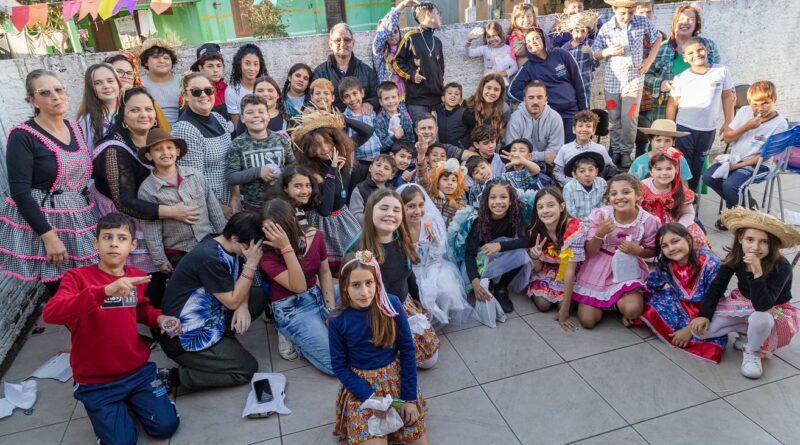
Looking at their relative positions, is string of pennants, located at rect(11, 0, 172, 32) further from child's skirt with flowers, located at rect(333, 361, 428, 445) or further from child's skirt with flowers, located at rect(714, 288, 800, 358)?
child's skirt with flowers, located at rect(714, 288, 800, 358)

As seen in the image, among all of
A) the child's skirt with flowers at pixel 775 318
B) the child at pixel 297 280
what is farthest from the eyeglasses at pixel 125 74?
the child's skirt with flowers at pixel 775 318

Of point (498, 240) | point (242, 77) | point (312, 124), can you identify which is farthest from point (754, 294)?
point (242, 77)

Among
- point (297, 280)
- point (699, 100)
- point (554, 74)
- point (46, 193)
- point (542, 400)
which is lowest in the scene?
point (542, 400)

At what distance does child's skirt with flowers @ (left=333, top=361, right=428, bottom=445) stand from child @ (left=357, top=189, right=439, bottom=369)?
0.55 metres

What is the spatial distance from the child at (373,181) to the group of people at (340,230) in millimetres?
18

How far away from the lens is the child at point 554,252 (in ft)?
12.1

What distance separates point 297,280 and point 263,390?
26.8 inches

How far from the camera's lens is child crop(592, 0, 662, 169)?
18.8ft

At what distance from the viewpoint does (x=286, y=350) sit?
3.55m

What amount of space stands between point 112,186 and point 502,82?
3610 millimetres

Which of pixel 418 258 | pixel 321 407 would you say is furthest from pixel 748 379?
pixel 321 407

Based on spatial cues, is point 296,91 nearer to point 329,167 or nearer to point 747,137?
point 329,167

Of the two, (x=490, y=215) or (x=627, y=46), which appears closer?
(x=490, y=215)

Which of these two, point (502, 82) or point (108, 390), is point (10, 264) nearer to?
point (108, 390)
